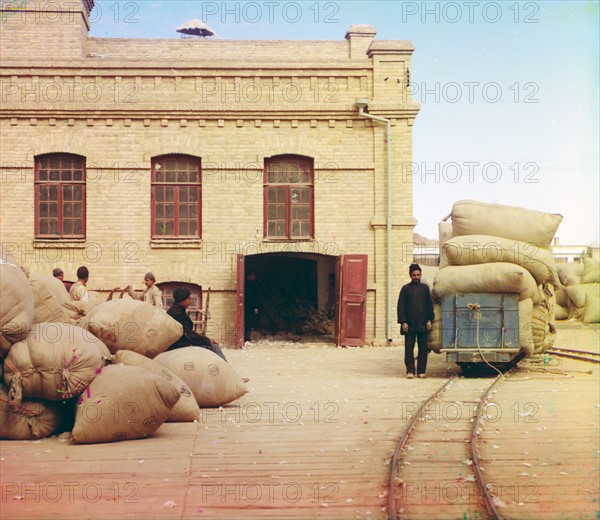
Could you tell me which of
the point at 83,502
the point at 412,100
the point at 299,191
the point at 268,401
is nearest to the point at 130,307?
the point at 268,401

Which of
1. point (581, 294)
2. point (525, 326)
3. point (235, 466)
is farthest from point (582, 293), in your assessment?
point (235, 466)

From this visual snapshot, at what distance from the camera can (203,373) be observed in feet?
31.0

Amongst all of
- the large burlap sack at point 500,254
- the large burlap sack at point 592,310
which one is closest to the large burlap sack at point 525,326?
the large burlap sack at point 500,254

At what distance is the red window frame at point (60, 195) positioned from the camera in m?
19.0

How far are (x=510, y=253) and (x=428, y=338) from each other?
1.76 metres

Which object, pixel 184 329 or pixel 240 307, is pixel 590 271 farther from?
pixel 184 329

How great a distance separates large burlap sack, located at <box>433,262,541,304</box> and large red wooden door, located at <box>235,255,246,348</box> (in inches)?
261

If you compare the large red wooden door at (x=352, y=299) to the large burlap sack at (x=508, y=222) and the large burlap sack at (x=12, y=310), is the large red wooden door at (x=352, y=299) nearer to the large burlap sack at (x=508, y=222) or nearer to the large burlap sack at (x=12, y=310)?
the large burlap sack at (x=508, y=222)

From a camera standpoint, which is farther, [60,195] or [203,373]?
[60,195]

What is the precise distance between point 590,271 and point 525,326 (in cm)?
1732

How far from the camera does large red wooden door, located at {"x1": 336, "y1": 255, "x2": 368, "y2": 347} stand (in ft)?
62.1

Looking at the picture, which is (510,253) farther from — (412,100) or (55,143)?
(55,143)

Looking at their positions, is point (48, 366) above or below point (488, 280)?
below

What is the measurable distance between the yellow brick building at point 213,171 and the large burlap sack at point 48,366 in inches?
434
